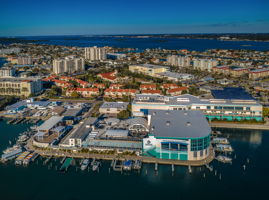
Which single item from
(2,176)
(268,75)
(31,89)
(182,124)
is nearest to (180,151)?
(182,124)

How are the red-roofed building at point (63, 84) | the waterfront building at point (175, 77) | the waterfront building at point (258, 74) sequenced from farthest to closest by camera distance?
the waterfront building at point (258, 74) < the waterfront building at point (175, 77) < the red-roofed building at point (63, 84)

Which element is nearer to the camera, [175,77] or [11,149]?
[11,149]

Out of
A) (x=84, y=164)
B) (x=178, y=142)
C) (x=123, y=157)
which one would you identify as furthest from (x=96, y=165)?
(x=178, y=142)

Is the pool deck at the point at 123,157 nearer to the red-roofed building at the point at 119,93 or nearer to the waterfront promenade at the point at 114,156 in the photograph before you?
the waterfront promenade at the point at 114,156

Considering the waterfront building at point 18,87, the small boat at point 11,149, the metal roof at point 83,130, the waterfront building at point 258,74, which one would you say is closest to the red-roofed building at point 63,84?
the waterfront building at point 18,87

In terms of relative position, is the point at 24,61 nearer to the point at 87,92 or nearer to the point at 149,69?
the point at 149,69

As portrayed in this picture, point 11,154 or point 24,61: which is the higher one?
point 24,61
